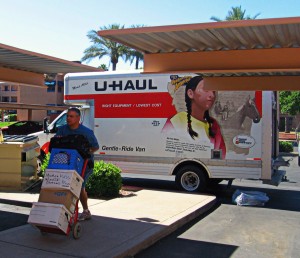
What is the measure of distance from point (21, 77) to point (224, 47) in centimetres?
474

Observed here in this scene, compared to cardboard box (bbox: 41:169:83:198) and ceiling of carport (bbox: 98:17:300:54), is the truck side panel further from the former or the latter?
cardboard box (bbox: 41:169:83:198)

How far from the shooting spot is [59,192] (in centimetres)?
556

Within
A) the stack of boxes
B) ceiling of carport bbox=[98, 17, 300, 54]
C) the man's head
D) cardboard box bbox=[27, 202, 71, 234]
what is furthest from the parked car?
cardboard box bbox=[27, 202, 71, 234]

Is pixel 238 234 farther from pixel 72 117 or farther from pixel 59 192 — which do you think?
pixel 72 117

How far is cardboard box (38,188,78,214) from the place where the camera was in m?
5.52

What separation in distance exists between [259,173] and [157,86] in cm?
320

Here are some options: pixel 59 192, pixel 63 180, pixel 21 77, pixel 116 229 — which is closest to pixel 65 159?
pixel 63 180

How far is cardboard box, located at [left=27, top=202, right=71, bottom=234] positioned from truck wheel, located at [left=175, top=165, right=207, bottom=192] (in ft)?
17.2

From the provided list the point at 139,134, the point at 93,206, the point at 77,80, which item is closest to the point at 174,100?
the point at 139,134

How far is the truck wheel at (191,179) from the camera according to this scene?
405 inches

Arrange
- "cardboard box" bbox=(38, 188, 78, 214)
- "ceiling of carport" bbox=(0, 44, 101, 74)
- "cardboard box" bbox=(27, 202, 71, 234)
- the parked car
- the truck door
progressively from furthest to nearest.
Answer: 1. the parked car
2. the truck door
3. "ceiling of carport" bbox=(0, 44, 101, 74)
4. "cardboard box" bbox=(38, 188, 78, 214)
5. "cardboard box" bbox=(27, 202, 71, 234)

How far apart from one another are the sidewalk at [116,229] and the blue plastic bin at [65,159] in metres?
0.98

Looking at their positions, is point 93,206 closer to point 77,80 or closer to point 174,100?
point 174,100

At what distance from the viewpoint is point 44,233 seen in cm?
578
